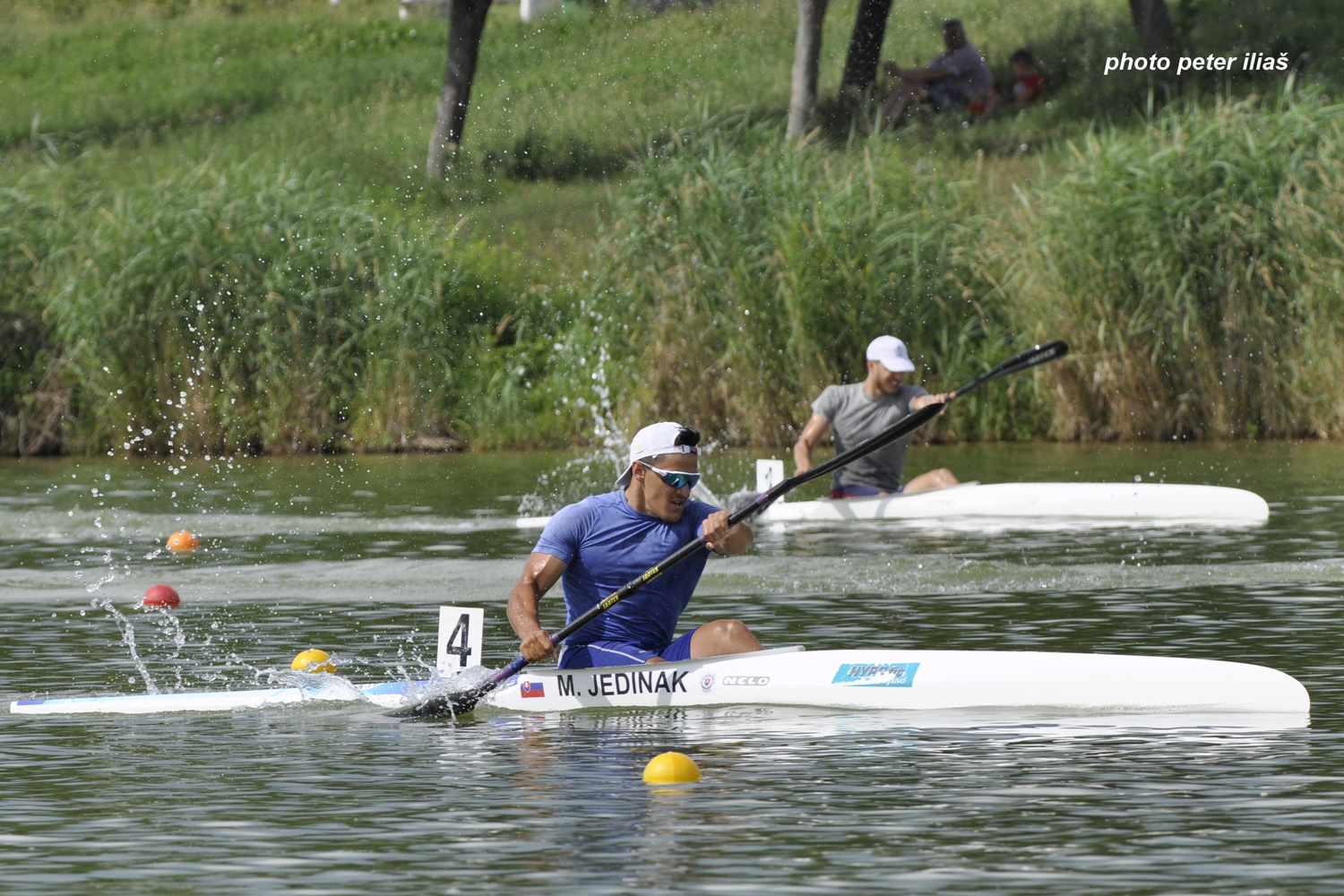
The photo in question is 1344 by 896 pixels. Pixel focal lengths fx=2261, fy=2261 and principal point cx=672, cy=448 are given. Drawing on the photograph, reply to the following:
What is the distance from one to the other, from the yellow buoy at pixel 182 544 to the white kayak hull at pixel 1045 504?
14.8 ft

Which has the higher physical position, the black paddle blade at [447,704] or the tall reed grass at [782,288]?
the tall reed grass at [782,288]

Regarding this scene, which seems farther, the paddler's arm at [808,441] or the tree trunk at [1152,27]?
the tree trunk at [1152,27]

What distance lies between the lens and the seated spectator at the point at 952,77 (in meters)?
36.8

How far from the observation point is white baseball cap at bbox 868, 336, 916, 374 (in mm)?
16344

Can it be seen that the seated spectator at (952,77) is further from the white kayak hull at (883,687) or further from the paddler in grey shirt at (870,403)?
the white kayak hull at (883,687)

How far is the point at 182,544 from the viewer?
1725 cm

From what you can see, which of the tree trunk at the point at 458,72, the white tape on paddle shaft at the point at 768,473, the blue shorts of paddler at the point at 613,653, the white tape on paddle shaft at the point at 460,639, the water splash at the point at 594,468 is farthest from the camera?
the tree trunk at the point at 458,72

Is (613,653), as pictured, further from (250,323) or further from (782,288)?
(250,323)

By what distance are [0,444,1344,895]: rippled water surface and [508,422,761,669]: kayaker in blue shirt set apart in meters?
0.36

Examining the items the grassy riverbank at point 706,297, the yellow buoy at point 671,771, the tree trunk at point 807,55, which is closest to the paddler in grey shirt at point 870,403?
the grassy riverbank at point 706,297

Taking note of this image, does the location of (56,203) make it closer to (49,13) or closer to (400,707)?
(400,707)

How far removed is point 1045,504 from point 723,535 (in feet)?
29.1

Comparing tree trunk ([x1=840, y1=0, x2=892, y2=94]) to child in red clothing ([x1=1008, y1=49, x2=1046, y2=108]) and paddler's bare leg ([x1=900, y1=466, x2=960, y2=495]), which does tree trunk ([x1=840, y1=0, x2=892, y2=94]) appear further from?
paddler's bare leg ([x1=900, y1=466, x2=960, y2=495])

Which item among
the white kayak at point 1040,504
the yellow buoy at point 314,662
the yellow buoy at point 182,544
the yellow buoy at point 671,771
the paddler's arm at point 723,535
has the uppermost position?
the white kayak at point 1040,504
